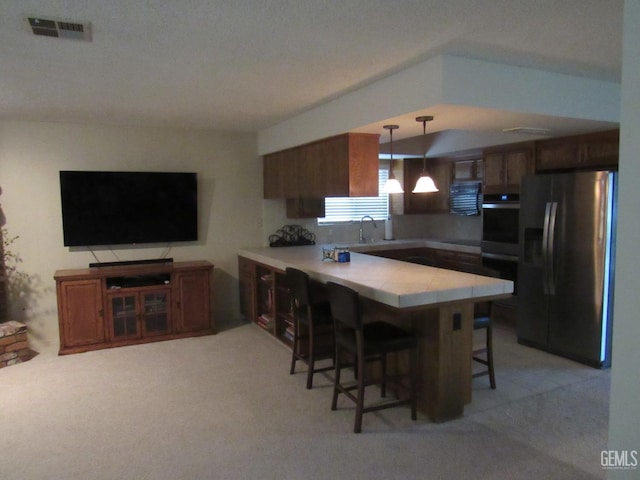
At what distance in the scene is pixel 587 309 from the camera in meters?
3.94

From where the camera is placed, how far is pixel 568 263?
402cm

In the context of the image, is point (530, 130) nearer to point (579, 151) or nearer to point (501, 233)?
point (579, 151)

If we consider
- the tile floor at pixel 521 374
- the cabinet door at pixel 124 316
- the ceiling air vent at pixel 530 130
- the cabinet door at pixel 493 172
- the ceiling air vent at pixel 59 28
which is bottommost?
the tile floor at pixel 521 374

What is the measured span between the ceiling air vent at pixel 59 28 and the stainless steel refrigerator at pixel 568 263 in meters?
3.88

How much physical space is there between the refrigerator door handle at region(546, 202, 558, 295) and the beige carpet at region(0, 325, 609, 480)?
2.82ft

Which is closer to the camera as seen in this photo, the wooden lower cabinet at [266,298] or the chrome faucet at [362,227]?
the wooden lower cabinet at [266,298]

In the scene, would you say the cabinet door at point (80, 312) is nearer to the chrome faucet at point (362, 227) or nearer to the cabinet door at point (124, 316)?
the cabinet door at point (124, 316)

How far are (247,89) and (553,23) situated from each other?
2157 millimetres

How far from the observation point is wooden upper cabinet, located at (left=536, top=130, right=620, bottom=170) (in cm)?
393

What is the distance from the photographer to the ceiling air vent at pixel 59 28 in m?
2.17

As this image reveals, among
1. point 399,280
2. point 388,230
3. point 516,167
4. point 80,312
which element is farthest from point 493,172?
point 80,312

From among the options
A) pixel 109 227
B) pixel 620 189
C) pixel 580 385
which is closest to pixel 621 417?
pixel 620 189

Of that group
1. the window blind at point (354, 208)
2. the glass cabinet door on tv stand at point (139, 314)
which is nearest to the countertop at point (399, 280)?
the glass cabinet door on tv stand at point (139, 314)

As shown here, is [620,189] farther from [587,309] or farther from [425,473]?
[587,309]
